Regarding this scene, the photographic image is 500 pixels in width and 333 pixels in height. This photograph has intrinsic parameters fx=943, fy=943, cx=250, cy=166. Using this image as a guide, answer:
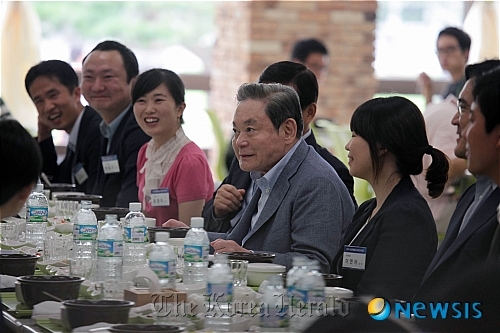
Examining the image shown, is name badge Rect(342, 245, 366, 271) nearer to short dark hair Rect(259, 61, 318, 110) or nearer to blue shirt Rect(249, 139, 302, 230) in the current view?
blue shirt Rect(249, 139, 302, 230)

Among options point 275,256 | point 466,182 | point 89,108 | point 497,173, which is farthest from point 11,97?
point 497,173

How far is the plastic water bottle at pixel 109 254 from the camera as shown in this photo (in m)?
2.88

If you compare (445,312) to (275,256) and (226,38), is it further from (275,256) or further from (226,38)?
(226,38)

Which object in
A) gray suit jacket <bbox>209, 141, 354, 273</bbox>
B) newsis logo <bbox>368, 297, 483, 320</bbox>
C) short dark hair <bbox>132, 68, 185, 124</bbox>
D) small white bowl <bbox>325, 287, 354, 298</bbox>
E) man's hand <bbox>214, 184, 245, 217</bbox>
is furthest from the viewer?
short dark hair <bbox>132, 68, 185, 124</bbox>

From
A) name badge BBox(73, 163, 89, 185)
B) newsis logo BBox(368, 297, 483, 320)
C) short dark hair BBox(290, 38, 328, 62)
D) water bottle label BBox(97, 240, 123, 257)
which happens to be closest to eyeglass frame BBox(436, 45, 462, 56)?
short dark hair BBox(290, 38, 328, 62)

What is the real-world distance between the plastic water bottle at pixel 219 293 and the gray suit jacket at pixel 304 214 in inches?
37.4

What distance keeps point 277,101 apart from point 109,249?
111 cm

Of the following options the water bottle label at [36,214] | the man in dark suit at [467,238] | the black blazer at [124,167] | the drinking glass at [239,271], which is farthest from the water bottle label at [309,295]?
the black blazer at [124,167]

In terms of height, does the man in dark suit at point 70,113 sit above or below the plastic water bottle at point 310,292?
above

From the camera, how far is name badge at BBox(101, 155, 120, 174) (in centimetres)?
556

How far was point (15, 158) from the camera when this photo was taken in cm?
234

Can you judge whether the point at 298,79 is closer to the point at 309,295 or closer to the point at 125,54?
the point at 125,54

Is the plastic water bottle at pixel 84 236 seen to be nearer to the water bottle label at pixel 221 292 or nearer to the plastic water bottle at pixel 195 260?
the plastic water bottle at pixel 195 260

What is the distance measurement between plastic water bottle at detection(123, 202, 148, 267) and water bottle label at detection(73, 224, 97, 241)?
12 cm
